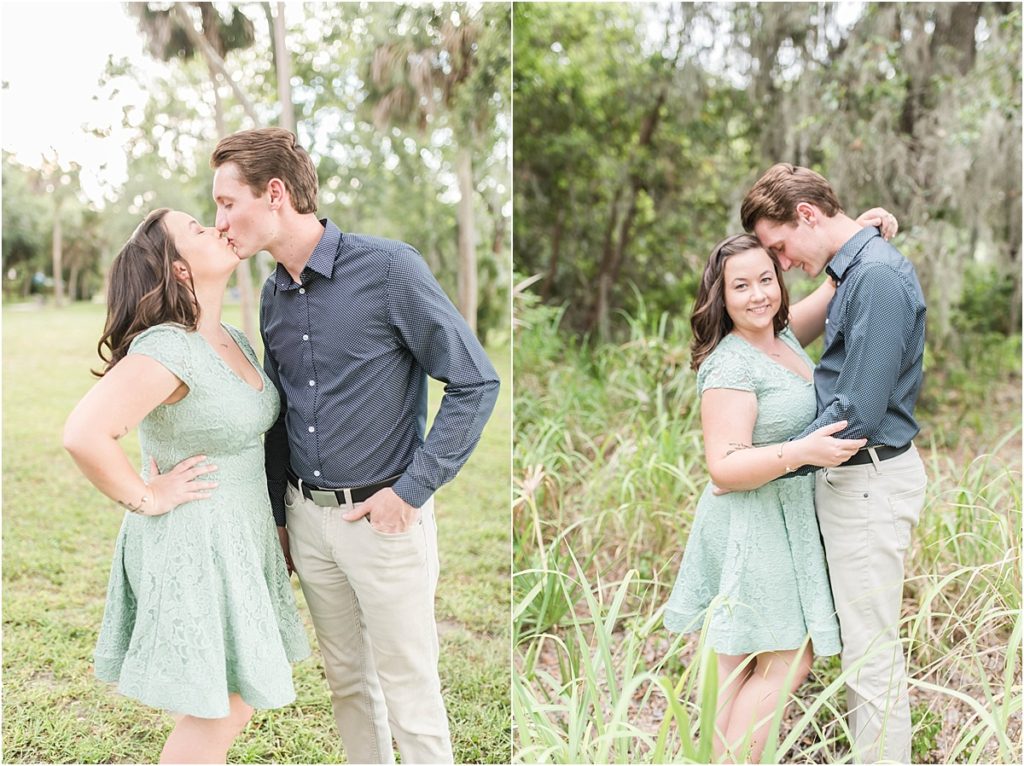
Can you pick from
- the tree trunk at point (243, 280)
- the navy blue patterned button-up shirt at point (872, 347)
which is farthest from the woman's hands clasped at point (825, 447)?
the tree trunk at point (243, 280)

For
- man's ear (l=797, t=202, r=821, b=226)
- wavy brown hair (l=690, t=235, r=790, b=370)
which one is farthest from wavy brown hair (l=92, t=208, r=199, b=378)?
man's ear (l=797, t=202, r=821, b=226)

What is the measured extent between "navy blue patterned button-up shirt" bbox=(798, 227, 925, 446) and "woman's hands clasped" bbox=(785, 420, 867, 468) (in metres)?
0.03

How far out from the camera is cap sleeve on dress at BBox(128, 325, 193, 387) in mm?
1581

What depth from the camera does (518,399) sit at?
3842 millimetres

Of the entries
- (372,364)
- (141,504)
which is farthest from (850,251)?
(141,504)

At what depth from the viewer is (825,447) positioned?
1.75 m

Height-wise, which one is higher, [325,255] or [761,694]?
[325,255]

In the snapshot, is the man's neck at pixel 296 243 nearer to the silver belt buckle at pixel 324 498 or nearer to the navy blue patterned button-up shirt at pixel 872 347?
the silver belt buckle at pixel 324 498

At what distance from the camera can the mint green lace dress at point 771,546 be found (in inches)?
74.6

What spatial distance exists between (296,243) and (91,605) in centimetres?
198

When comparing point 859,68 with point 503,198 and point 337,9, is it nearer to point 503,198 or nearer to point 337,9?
point 503,198

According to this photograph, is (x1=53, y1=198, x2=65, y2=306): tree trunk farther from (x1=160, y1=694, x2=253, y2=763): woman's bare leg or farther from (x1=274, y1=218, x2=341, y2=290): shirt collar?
(x1=160, y1=694, x2=253, y2=763): woman's bare leg

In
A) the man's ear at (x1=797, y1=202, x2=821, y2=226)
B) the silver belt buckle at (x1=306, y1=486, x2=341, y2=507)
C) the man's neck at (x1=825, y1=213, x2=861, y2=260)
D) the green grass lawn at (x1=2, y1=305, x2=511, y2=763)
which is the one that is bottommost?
the green grass lawn at (x1=2, y1=305, x2=511, y2=763)

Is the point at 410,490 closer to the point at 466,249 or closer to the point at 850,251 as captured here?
the point at 850,251
